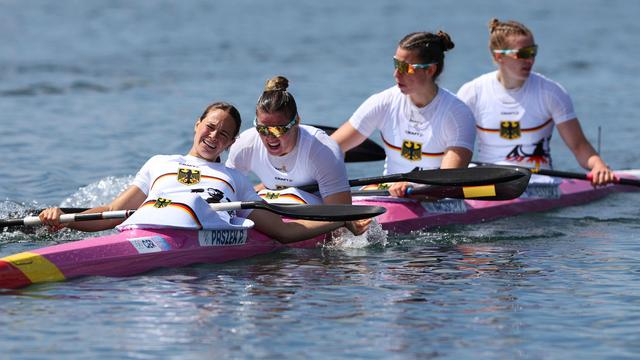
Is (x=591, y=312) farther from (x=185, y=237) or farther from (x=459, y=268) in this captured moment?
(x=185, y=237)

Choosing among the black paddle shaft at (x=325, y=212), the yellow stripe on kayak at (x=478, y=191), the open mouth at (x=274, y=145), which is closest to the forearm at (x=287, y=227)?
the black paddle shaft at (x=325, y=212)

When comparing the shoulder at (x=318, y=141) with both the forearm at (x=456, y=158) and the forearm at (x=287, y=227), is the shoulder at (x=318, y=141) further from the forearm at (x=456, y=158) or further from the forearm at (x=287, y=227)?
the forearm at (x=456, y=158)

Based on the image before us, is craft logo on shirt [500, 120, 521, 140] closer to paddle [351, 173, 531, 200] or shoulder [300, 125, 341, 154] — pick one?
paddle [351, 173, 531, 200]

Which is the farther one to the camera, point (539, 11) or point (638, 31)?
point (539, 11)

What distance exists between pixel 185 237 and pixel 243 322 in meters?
1.46

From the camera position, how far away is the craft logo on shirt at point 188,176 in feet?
31.8

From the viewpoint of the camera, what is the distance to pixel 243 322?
834 centimetres

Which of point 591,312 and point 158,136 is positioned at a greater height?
point 158,136

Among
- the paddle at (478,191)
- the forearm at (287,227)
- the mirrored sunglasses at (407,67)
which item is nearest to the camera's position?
the forearm at (287,227)

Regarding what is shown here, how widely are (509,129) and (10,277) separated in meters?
6.39

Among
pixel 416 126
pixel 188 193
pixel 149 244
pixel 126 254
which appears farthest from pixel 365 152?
pixel 126 254

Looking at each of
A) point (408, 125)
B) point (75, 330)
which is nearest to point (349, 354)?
point (75, 330)

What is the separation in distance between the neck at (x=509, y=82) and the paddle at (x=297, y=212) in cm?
394

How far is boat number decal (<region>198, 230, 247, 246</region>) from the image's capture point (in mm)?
9711
